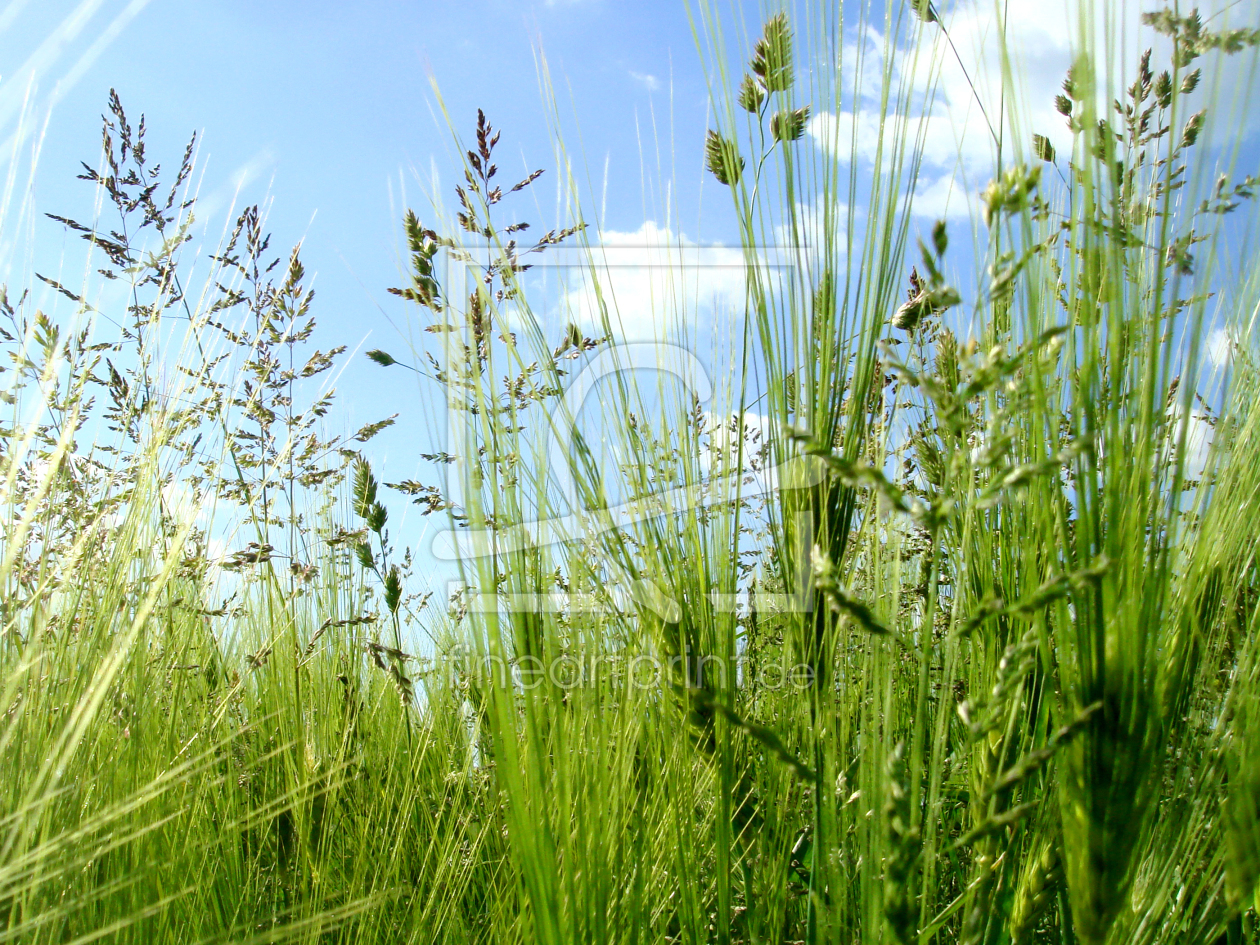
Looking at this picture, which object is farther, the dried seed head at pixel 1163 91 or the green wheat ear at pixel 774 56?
the green wheat ear at pixel 774 56

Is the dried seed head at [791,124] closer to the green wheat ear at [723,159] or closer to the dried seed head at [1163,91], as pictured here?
the green wheat ear at [723,159]

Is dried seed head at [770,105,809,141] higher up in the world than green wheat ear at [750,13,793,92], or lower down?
lower down

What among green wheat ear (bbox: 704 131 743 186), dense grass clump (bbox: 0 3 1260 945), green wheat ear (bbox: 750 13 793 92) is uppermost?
green wheat ear (bbox: 750 13 793 92)

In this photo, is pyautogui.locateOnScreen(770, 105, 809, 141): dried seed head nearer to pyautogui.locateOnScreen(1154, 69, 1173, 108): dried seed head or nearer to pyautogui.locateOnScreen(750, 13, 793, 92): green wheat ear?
pyautogui.locateOnScreen(750, 13, 793, 92): green wheat ear

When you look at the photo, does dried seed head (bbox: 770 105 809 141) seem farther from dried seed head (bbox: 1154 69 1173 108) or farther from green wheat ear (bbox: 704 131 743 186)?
dried seed head (bbox: 1154 69 1173 108)

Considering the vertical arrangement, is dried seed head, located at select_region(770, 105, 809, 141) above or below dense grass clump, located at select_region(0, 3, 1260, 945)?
above

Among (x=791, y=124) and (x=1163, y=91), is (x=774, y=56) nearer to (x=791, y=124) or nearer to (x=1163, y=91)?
(x=791, y=124)

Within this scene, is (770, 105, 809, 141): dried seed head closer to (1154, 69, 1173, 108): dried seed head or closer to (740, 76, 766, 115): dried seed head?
(740, 76, 766, 115): dried seed head

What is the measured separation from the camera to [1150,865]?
77 centimetres

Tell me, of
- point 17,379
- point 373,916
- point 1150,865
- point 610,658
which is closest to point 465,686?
point 373,916

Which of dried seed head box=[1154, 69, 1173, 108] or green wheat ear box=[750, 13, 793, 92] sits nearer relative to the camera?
dried seed head box=[1154, 69, 1173, 108]

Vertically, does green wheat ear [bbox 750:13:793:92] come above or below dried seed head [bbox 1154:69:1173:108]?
above

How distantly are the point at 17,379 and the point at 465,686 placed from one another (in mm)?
791

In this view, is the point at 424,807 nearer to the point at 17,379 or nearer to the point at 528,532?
the point at 528,532
